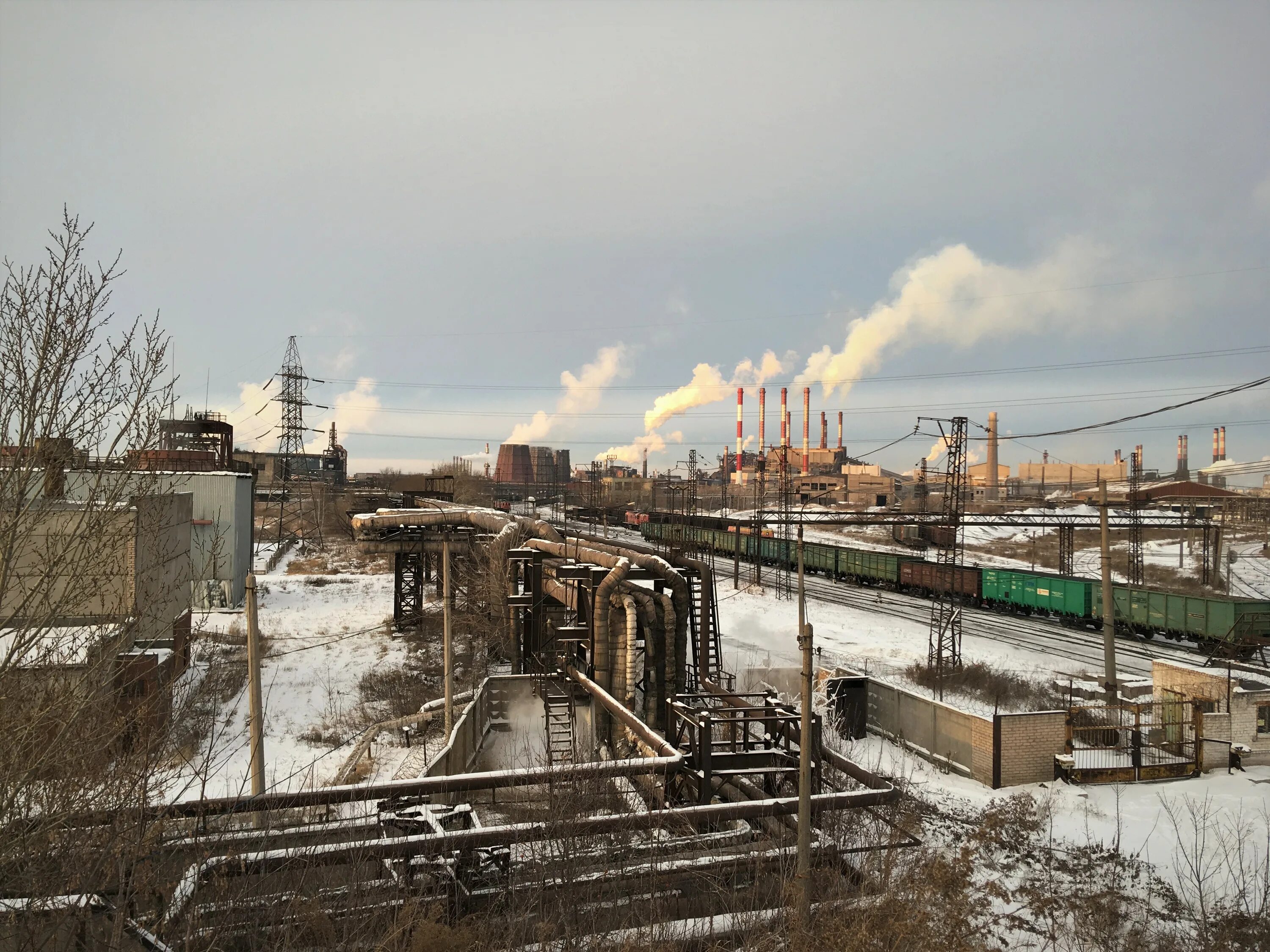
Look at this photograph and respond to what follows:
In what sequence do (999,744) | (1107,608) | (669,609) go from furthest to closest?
(1107,608) < (669,609) < (999,744)

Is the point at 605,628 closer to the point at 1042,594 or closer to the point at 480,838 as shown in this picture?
the point at 480,838

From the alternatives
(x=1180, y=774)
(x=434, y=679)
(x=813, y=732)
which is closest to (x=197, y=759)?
(x=434, y=679)

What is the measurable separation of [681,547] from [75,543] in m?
26.8

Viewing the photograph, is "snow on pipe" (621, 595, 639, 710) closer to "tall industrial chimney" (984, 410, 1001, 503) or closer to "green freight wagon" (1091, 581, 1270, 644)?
"green freight wagon" (1091, 581, 1270, 644)

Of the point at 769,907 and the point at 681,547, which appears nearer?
the point at 769,907

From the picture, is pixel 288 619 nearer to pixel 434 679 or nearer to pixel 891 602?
pixel 434 679

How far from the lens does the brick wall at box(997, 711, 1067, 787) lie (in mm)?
13117

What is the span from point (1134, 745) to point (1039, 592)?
20115 mm

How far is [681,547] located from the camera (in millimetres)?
32219

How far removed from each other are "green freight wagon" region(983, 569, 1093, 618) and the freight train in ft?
0.10

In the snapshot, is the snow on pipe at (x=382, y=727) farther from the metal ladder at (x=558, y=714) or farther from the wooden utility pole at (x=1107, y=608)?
the wooden utility pole at (x=1107, y=608)

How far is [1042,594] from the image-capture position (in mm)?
31281

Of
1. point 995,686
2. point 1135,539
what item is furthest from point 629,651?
point 1135,539

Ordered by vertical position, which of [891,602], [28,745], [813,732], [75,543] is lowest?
[891,602]
